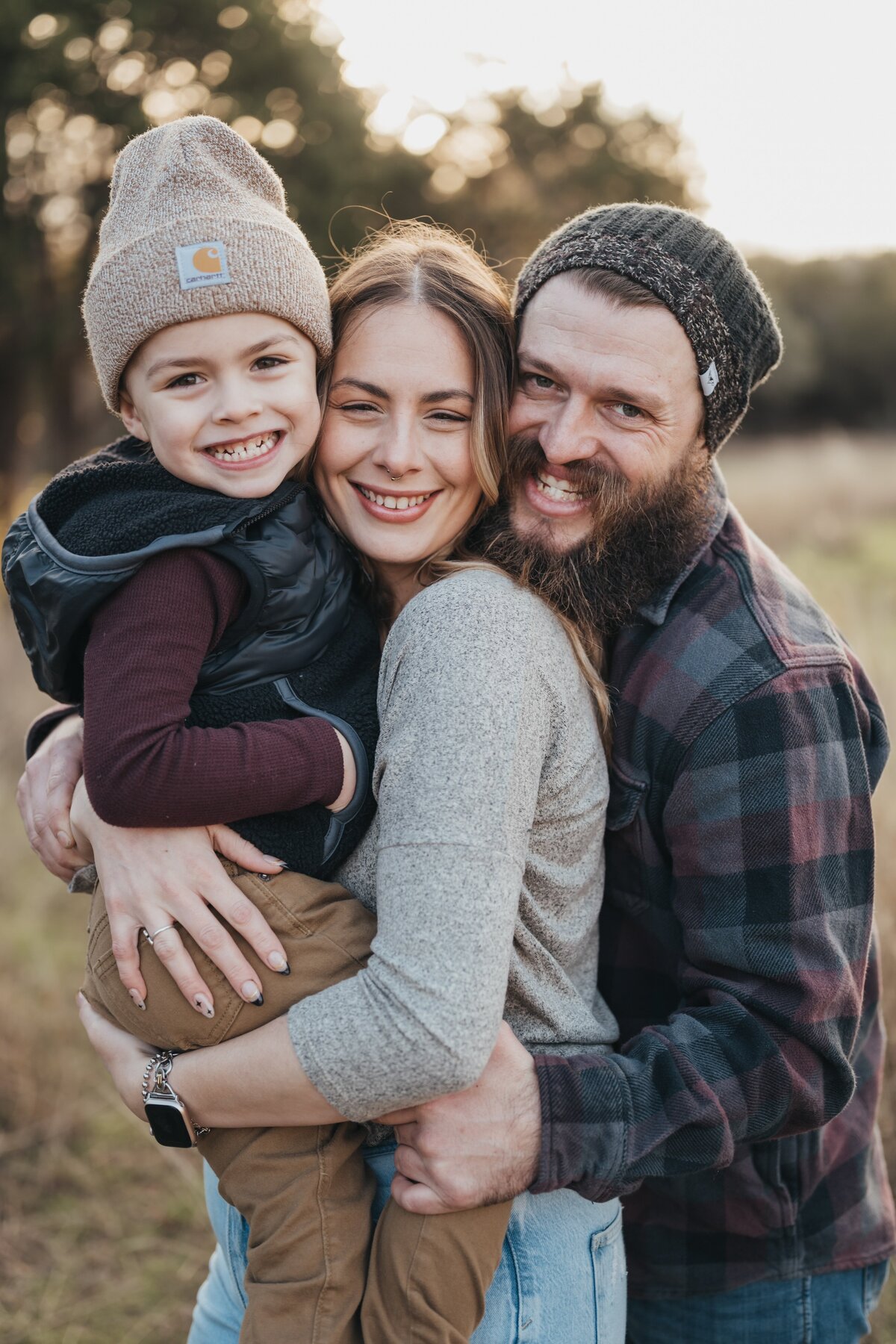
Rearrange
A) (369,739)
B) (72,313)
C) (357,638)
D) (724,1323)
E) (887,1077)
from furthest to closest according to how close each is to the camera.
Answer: (72,313) → (887,1077) → (724,1323) → (357,638) → (369,739)

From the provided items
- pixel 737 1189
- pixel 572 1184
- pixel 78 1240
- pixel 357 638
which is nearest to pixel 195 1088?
pixel 572 1184

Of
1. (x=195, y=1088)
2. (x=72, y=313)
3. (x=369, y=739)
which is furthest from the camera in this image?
(x=72, y=313)

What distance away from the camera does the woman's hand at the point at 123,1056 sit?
181 cm

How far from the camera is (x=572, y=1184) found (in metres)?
1.77

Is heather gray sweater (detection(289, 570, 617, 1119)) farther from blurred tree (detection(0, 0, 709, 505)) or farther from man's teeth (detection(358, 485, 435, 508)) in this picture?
blurred tree (detection(0, 0, 709, 505))

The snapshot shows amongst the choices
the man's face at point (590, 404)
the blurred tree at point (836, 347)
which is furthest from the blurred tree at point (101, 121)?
the blurred tree at point (836, 347)

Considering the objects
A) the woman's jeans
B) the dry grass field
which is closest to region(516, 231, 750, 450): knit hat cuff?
the woman's jeans

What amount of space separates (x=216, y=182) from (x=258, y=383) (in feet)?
1.24

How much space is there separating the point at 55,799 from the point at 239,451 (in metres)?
0.86

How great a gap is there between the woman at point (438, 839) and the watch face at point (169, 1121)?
2 centimetres

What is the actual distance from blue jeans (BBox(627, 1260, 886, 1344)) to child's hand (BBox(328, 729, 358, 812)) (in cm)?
131

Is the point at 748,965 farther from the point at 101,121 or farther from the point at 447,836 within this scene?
the point at 101,121

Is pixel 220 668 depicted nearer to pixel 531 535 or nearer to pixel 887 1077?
pixel 531 535

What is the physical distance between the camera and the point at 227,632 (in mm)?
1871
